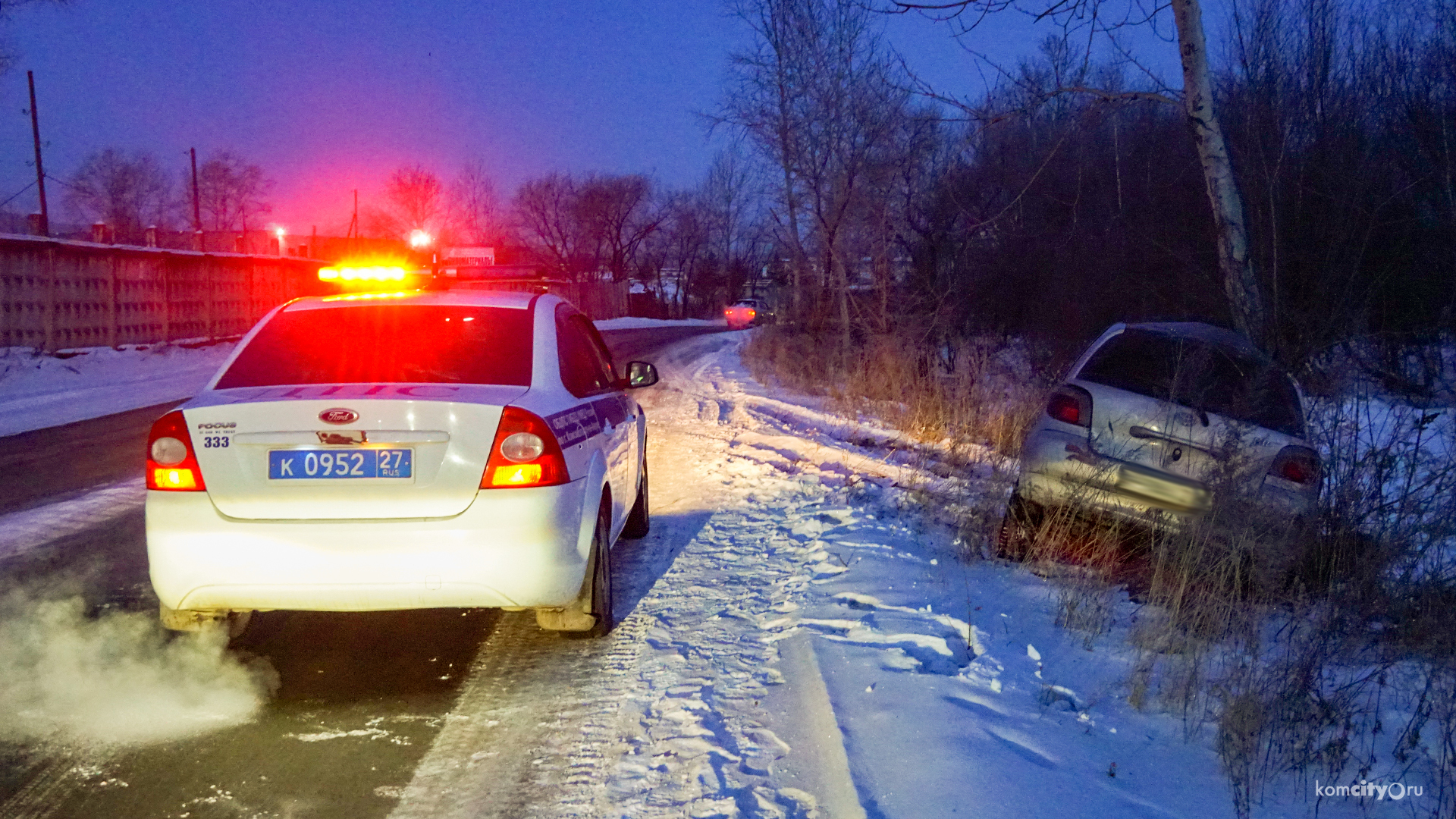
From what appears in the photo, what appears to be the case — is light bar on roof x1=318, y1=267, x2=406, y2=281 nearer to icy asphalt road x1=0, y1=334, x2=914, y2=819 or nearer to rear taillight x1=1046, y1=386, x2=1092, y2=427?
icy asphalt road x1=0, y1=334, x2=914, y2=819

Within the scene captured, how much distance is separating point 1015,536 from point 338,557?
3.94 m

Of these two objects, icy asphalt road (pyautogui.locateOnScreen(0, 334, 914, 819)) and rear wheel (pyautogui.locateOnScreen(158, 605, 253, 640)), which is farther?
rear wheel (pyautogui.locateOnScreen(158, 605, 253, 640))

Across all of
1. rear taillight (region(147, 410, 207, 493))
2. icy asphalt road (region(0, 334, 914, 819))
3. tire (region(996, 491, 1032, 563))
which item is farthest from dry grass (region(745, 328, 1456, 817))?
rear taillight (region(147, 410, 207, 493))

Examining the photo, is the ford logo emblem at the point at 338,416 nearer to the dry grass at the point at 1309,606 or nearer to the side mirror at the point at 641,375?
the side mirror at the point at 641,375

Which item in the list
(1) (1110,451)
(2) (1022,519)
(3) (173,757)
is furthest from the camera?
(2) (1022,519)

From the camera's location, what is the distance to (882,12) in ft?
22.2

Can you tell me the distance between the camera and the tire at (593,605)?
438cm

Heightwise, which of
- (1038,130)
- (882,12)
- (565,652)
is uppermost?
(1038,130)

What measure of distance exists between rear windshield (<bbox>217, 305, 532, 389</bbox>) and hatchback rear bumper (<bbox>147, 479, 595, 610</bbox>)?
26.3 inches

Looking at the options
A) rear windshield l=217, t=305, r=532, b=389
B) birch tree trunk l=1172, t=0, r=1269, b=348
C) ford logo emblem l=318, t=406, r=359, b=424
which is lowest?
ford logo emblem l=318, t=406, r=359, b=424

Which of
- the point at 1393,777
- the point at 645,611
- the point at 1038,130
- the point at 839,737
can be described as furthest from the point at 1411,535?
the point at 1038,130

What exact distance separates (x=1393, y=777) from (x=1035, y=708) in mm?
1143

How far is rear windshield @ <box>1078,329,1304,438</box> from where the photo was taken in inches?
202

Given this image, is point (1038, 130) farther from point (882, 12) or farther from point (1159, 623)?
point (1159, 623)
